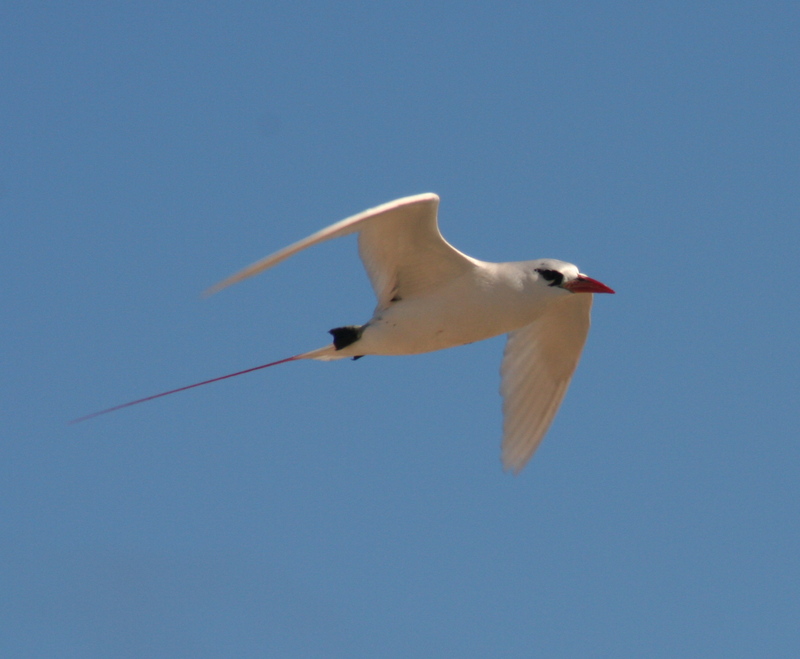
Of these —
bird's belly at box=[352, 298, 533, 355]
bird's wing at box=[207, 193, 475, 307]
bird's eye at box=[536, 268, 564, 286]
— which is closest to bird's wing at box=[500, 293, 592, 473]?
bird's eye at box=[536, 268, 564, 286]

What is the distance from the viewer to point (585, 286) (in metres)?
12.0

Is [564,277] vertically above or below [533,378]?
above

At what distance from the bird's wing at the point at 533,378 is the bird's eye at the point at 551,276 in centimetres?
207

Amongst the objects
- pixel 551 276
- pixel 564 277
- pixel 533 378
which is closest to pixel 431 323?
pixel 551 276

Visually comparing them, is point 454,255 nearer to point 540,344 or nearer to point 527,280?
point 527,280

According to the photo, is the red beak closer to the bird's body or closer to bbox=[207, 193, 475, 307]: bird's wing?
the bird's body

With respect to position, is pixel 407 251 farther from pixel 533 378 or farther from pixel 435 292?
pixel 533 378

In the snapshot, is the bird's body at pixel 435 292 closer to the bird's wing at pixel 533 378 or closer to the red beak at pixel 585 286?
the red beak at pixel 585 286

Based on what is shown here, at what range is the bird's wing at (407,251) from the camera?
10.7 meters

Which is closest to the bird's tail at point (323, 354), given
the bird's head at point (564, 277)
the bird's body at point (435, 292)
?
the bird's body at point (435, 292)

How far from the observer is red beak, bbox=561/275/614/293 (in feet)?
39.0

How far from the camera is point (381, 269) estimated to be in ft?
37.8

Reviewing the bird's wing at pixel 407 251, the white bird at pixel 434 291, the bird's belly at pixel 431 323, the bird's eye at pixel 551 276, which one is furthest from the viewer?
the bird's eye at pixel 551 276

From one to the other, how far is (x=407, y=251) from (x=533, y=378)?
342 centimetres
